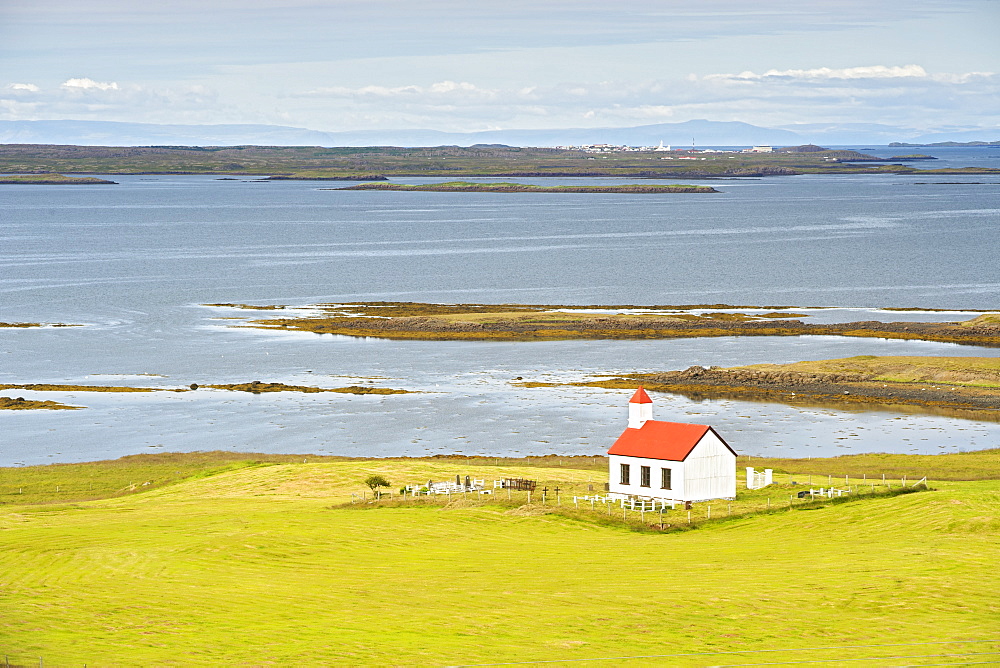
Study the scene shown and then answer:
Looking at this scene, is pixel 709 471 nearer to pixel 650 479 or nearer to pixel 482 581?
pixel 650 479

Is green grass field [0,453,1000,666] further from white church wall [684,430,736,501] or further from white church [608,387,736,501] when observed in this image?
white church [608,387,736,501]

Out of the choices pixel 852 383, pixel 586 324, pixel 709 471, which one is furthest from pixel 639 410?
pixel 586 324

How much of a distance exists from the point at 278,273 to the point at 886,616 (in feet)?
453

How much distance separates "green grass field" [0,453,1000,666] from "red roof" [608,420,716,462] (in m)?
2.48

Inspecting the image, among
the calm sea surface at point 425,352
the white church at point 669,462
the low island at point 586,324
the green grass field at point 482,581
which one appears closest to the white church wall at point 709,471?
the white church at point 669,462

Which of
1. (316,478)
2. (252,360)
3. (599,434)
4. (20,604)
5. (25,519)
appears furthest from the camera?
(252,360)

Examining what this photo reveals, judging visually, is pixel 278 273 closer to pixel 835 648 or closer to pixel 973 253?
pixel 973 253

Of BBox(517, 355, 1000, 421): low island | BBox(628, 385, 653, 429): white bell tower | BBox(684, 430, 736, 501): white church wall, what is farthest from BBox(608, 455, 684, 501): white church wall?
BBox(517, 355, 1000, 421): low island

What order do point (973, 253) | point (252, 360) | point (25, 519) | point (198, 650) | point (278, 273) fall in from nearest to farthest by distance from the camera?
point (198, 650)
point (25, 519)
point (252, 360)
point (278, 273)
point (973, 253)

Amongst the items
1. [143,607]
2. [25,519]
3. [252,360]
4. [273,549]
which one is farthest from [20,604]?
[252,360]

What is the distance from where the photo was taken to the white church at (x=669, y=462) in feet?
157

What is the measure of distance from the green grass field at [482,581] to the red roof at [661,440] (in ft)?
8.14

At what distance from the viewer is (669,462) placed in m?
48.3

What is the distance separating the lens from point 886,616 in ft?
109
